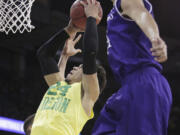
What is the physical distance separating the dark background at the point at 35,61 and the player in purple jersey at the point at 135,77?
3.95 m

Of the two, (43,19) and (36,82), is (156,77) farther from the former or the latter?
(36,82)

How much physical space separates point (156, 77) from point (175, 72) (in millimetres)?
7743

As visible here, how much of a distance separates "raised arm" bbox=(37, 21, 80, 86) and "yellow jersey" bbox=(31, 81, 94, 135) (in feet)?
0.67

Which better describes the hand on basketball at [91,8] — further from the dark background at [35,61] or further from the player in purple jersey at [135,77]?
the dark background at [35,61]

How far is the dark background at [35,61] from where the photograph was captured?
21.2 feet

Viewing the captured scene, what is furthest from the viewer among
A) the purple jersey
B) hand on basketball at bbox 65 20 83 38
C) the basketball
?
hand on basketball at bbox 65 20 83 38

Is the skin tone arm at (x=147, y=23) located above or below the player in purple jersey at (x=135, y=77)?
above

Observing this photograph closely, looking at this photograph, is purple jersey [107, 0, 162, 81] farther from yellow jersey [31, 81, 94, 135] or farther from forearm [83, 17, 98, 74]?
yellow jersey [31, 81, 94, 135]

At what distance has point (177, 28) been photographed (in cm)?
750

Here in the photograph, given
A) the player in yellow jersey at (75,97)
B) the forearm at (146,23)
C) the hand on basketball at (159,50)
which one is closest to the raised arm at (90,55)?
the player in yellow jersey at (75,97)

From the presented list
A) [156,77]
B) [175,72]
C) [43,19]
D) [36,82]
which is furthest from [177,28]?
[156,77]

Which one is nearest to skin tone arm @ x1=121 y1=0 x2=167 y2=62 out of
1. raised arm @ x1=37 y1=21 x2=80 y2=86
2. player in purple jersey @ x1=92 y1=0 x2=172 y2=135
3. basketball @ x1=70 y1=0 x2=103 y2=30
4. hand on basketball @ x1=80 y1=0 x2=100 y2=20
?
player in purple jersey @ x1=92 y1=0 x2=172 y2=135

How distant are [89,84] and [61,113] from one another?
0.98 feet

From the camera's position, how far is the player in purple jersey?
160 centimetres
